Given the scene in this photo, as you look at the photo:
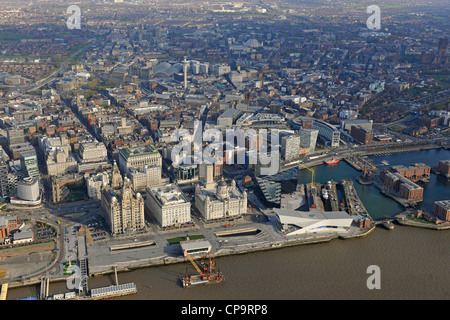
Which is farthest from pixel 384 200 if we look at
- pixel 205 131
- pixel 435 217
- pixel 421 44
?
pixel 421 44

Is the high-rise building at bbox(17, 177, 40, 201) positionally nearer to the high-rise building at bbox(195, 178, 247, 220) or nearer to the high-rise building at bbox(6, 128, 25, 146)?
the high-rise building at bbox(195, 178, 247, 220)

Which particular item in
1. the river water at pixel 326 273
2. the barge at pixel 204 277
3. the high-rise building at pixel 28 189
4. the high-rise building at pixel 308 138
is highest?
the high-rise building at pixel 308 138

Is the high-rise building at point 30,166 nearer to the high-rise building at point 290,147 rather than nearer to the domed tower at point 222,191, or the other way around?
the domed tower at point 222,191

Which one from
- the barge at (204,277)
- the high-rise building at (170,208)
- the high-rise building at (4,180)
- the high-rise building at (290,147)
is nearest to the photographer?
the barge at (204,277)

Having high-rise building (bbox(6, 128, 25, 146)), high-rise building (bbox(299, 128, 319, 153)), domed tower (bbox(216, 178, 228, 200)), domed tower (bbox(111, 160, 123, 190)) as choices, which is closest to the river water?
domed tower (bbox(216, 178, 228, 200))

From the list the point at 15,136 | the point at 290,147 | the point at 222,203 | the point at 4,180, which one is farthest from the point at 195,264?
the point at 15,136

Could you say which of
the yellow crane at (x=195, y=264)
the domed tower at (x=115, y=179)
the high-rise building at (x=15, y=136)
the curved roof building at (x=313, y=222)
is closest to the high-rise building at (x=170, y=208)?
the yellow crane at (x=195, y=264)

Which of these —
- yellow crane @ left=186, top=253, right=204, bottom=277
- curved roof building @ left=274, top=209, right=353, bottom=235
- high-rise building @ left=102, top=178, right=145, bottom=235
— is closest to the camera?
yellow crane @ left=186, top=253, right=204, bottom=277
